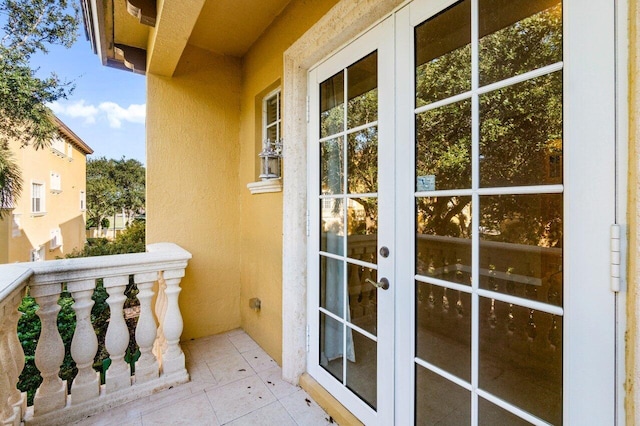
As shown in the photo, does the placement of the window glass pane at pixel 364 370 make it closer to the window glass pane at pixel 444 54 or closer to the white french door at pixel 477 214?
the white french door at pixel 477 214

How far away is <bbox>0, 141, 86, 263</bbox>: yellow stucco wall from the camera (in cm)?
797

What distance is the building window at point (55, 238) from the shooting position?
1048 cm

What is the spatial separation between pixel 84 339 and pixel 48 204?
11.7m

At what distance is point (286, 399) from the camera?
1.98 metres

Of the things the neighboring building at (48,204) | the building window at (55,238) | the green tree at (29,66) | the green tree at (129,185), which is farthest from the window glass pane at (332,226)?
the green tree at (129,185)

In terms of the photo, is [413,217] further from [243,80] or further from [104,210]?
[104,210]

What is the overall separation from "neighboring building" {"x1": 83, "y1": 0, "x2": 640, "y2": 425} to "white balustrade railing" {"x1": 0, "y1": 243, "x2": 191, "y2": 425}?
31.8 inches

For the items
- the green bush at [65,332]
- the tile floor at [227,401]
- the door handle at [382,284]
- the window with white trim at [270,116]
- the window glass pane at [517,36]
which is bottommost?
the green bush at [65,332]

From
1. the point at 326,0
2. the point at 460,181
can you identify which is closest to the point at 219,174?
the point at 326,0

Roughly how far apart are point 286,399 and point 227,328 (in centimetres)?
137

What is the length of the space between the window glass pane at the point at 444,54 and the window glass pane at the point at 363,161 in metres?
0.35

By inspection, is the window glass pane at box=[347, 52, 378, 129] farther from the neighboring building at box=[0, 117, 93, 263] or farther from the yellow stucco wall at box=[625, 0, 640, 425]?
the neighboring building at box=[0, 117, 93, 263]

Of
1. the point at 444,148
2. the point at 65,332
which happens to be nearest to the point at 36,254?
the point at 65,332

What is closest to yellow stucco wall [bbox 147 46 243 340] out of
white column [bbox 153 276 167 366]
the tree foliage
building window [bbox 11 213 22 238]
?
white column [bbox 153 276 167 366]
